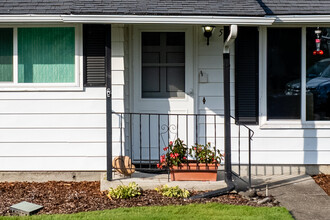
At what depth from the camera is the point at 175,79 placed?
7504 millimetres

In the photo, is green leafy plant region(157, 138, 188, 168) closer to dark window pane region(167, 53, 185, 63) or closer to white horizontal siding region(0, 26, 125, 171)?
white horizontal siding region(0, 26, 125, 171)

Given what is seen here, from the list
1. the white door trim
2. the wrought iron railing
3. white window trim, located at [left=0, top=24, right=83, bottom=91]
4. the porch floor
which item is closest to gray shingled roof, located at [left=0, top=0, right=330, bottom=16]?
white window trim, located at [left=0, top=24, right=83, bottom=91]

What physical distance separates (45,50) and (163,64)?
1.81m

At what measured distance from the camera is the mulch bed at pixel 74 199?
18.6ft

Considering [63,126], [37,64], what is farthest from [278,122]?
[37,64]

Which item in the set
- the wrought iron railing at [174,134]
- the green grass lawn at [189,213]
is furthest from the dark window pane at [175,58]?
the green grass lawn at [189,213]

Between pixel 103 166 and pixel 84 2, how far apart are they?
92.5 inches

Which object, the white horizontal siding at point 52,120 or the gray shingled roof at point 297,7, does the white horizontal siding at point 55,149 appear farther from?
the gray shingled roof at point 297,7

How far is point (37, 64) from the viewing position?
22.7ft

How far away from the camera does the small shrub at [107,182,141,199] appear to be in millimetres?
5965

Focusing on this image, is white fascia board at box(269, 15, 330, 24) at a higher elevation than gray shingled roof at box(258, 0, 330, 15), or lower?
lower

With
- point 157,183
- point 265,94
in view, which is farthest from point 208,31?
point 157,183

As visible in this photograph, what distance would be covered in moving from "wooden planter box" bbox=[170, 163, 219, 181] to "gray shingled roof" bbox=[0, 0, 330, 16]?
79.8 inches

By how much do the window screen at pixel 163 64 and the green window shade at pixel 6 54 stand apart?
6.52 feet
